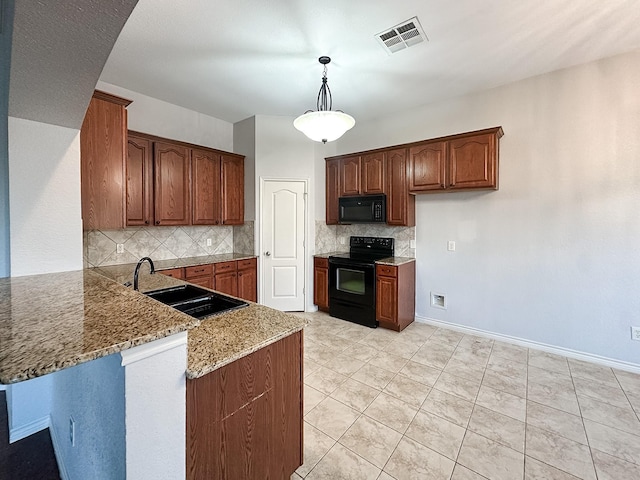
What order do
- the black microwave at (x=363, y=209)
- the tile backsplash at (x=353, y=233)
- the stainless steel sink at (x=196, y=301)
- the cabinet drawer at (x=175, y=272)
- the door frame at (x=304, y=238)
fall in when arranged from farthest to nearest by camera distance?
the door frame at (x=304, y=238)
the tile backsplash at (x=353, y=233)
the black microwave at (x=363, y=209)
the cabinet drawer at (x=175, y=272)
the stainless steel sink at (x=196, y=301)

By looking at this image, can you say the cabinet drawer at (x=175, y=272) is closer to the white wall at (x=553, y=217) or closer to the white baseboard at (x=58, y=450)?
the white baseboard at (x=58, y=450)

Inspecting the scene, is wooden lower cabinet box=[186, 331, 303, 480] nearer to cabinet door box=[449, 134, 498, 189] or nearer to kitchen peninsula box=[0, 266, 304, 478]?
kitchen peninsula box=[0, 266, 304, 478]

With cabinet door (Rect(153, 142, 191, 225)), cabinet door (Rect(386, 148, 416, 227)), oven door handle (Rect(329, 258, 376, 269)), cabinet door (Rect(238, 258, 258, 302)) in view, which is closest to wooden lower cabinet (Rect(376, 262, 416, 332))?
oven door handle (Rect(329, 258, 376, 269))

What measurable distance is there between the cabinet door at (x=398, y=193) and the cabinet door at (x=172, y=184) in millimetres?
2662

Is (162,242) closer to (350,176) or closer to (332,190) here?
(332,190)

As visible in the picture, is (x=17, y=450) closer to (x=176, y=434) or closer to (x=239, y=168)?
(x=176, y=434)

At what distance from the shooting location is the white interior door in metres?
4.20

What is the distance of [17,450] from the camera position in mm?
1726

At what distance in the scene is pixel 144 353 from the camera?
84 cm

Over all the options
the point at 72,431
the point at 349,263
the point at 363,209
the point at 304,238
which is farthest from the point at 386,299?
the point at 72,431

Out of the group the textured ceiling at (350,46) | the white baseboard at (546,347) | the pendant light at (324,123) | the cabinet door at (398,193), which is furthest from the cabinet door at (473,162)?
the white baseboard at (546,347)

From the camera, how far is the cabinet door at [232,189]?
4016 mm

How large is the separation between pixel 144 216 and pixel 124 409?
2916 millimetres

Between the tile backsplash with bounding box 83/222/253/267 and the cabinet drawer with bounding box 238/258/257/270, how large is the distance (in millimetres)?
199
